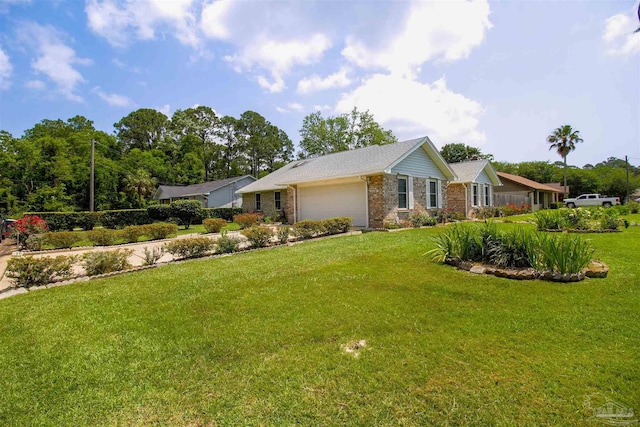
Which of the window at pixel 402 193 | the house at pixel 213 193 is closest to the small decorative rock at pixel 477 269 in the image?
the window at pixel 402 193

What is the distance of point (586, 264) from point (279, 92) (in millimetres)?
18574

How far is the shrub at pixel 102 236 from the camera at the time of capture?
37.5ft

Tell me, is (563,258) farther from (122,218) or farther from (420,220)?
(122,218)

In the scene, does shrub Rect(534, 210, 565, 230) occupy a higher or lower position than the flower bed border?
higher

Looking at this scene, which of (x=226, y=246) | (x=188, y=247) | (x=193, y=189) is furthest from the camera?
Answer: (x=193, y=189)

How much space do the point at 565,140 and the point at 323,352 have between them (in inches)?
1990

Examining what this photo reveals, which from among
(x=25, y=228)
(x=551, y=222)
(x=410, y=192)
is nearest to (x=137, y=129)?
(x=25, y=228)

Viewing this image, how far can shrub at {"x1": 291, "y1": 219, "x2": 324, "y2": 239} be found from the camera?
11.7 m

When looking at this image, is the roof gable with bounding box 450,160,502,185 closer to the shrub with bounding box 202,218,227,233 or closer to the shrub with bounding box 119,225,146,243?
the shrub with bounding box 202,218,227,233

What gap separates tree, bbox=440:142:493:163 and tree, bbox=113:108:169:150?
156ft

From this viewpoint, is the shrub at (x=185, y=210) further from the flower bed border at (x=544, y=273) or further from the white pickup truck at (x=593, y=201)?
the white pickup truck at (x=593, y=201)

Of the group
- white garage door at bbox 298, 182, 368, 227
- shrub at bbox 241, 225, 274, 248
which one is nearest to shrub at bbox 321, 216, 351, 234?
white garage door at bbox 298, 182, 368, 227

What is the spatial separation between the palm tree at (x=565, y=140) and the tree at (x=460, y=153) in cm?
1042

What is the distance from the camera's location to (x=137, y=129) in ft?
162
